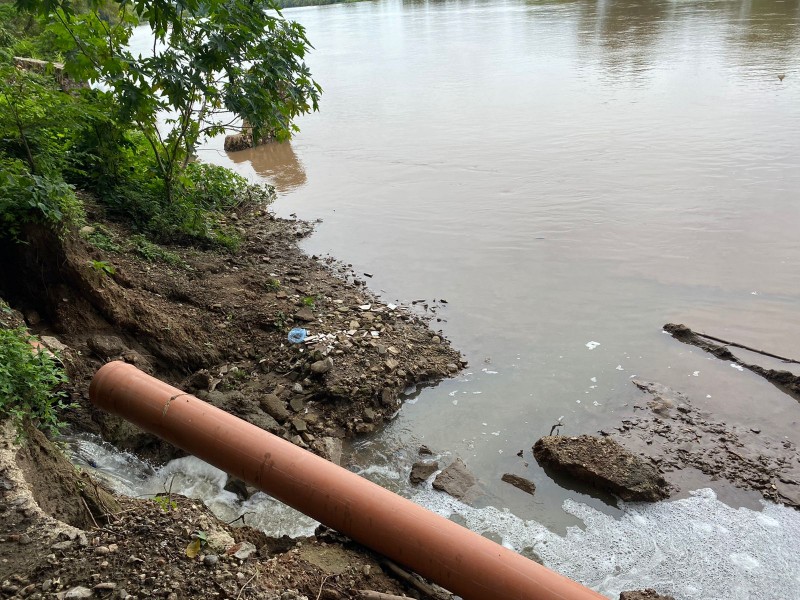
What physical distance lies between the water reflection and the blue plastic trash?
5364 mm

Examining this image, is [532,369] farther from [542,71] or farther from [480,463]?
[542,71]

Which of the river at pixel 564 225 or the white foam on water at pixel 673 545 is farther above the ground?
the river at pixel 564 225

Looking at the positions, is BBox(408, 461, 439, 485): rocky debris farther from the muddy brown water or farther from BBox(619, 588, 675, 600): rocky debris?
BBox(619, 588, 675, 600): rocky debris

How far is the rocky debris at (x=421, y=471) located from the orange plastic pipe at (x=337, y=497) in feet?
3.46

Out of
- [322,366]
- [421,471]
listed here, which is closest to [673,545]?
[421,471]

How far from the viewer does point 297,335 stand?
5.34 meters

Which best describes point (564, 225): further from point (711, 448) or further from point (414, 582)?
point (414, 582)

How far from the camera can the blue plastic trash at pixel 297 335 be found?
17.3 feet

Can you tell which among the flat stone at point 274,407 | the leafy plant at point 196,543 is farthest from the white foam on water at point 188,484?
the leafy plant at point 196,543

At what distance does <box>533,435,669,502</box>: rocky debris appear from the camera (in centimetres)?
404

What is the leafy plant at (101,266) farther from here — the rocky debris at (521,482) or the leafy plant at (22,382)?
the rocky debris at (521,482)

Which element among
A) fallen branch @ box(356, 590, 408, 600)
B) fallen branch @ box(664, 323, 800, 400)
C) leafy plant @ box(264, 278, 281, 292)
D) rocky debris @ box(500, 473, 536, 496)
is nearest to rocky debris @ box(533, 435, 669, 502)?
rocky debris @ box(500, 473, 536, 496)

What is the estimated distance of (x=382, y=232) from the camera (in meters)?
8.41

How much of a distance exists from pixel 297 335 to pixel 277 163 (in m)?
7.27
